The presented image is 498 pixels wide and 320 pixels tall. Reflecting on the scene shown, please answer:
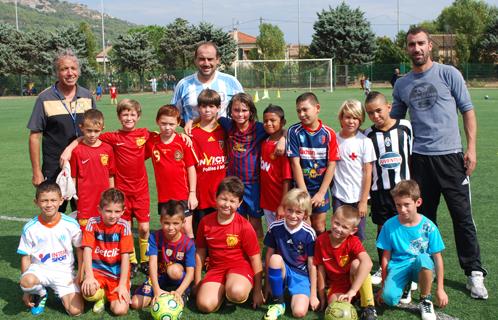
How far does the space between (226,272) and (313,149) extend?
1.30 metres

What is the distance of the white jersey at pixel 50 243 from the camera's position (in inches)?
170

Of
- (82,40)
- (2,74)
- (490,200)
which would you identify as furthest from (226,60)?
(490,200)

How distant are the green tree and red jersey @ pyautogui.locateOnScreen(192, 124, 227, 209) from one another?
5344 cm

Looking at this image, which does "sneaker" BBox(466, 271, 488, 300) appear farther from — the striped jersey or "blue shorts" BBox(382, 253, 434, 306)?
the striped jersey

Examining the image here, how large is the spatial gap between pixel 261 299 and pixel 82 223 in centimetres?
191

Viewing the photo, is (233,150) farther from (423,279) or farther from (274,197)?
(423,279)

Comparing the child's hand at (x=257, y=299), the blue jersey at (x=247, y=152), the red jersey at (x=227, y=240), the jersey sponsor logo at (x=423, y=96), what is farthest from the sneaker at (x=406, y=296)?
the blue jersey at (x=247, y=152)

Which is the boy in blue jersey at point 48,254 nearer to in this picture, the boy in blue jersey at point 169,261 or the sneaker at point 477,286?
the boy in blue jersey at point 169,261

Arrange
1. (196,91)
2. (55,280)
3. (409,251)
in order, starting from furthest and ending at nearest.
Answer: (196,91) → (55,280) → (409,251)

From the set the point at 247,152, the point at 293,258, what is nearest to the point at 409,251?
the point at 293,258

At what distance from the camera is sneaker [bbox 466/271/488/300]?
4.16 m

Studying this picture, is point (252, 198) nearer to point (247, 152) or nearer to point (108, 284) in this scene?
point (247, 152)

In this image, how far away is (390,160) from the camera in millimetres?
4535

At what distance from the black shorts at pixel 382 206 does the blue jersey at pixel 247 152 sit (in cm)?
110
